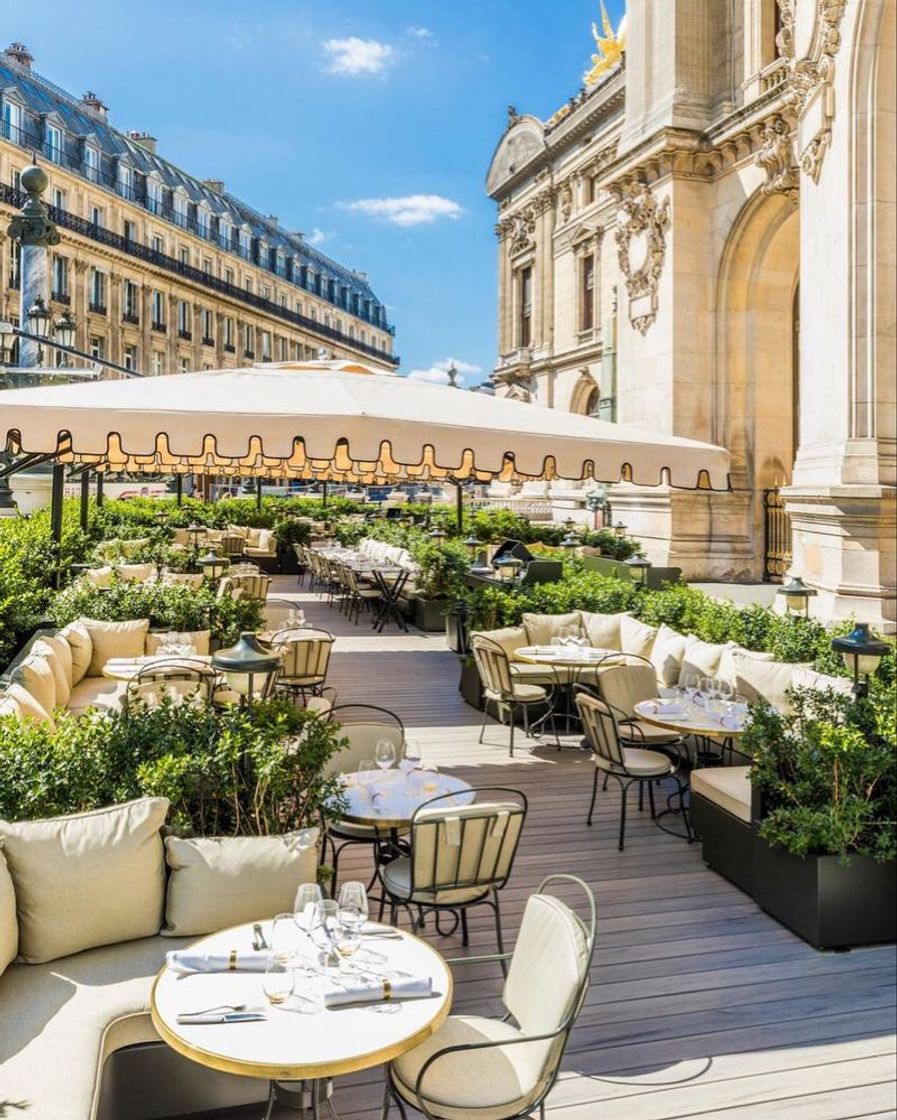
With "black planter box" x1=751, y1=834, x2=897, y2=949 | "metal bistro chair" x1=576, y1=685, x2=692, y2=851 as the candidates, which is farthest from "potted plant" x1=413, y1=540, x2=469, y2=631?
"black planter box" x1=751, y1=834, x2=897, y2=949

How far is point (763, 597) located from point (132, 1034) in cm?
1490

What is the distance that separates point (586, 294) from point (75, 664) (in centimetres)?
3532

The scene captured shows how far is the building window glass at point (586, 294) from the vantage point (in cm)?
4056

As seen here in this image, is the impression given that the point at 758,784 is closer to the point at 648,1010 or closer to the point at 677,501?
the point at 648,1010

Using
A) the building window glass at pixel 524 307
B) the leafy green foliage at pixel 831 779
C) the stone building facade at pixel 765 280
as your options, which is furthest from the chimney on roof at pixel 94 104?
the leafy green foliage at pixel 831 779

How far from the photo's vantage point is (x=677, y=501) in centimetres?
1942

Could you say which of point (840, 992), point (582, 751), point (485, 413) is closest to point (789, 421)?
point (582, 751)

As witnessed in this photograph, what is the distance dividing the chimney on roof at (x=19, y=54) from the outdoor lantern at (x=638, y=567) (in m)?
50.7

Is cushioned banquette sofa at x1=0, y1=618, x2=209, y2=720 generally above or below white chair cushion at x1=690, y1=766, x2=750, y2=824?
above

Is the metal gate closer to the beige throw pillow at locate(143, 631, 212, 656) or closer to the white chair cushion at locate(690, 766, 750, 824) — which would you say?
the beige throw pillow at locate(143, 631, 212, 656)

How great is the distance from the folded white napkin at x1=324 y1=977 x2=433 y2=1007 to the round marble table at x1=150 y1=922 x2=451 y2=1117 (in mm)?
20

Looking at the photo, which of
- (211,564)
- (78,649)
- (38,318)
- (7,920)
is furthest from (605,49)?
(7,920)

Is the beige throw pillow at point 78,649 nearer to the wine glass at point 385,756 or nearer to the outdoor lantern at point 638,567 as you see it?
the wine glass at point 385,756

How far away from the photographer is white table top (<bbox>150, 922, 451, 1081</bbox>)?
2.86 metres
